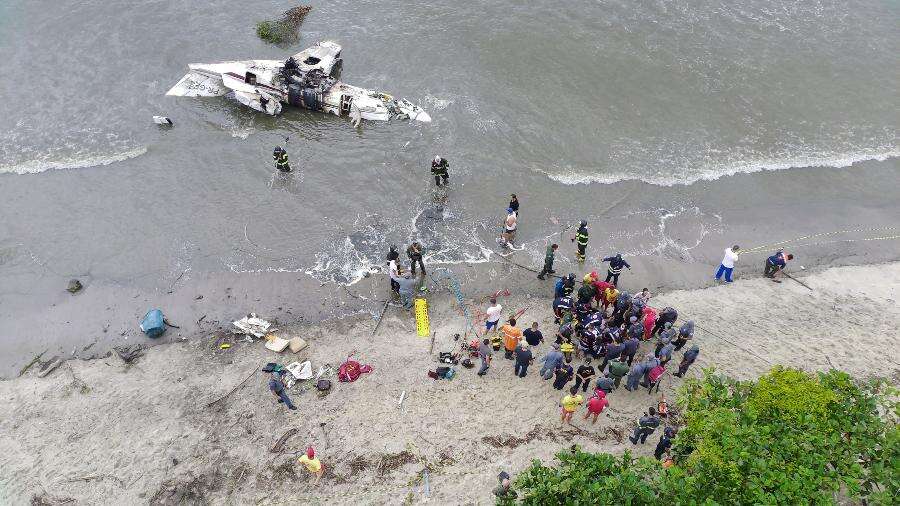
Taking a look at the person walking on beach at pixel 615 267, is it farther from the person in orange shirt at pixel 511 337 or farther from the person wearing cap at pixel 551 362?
the person in orange shirt at pixel 511 337

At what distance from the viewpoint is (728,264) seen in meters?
17.8

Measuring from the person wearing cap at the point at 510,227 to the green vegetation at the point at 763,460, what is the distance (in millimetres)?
9137

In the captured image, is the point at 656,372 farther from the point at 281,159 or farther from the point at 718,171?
the point at 281,159

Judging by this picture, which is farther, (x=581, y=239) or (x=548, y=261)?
(x=581, y=239)

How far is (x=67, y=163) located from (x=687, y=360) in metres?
24.9

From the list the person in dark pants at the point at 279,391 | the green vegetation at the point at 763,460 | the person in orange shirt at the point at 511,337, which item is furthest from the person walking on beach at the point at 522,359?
the person in dark pants at the point at 279,391

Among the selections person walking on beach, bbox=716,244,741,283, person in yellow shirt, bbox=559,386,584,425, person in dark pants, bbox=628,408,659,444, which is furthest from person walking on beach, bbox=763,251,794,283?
person in yellow shirt, bbox=559,386,584,425

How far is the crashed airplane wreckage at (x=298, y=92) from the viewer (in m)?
24.8

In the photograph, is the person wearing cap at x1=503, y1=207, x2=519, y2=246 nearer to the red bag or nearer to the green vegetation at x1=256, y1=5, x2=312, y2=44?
the red bag

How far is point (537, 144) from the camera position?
2391 cm

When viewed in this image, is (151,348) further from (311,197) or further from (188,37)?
(188,37)

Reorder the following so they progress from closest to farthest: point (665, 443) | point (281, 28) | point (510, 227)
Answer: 1. point (665, 443)
2. point (510, 227)
3. point (281, 28)

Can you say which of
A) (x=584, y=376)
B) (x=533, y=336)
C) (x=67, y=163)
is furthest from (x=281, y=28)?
(x=584, y=376)

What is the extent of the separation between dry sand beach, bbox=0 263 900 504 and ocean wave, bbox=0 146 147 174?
10509 mm
